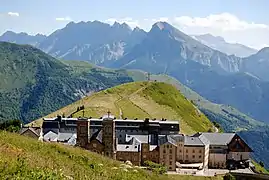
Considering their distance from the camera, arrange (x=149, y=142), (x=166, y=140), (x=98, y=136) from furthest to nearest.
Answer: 1. (x=149, y=142)
2. (x=166, y=140)
3. (x=98, y=136)

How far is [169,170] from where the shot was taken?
97.7m

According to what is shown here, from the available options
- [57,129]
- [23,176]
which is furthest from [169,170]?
[23,176]

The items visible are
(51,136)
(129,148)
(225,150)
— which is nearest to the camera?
(129,148)

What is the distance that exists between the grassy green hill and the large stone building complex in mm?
55228

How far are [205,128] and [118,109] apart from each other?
3703 cm

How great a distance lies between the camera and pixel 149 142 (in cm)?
10581

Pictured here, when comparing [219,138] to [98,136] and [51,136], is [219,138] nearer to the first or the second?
[98,136]

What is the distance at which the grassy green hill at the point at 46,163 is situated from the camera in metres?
24.8

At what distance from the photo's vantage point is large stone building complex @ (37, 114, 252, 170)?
320 ft

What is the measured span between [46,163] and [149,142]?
76.4 meters

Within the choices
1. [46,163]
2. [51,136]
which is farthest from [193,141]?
[46,163]

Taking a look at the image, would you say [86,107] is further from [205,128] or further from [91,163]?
[91,163]

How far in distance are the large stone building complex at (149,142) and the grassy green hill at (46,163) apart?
55228 mm

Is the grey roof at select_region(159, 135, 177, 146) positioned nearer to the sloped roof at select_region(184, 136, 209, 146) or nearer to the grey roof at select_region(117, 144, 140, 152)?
the sloped roof at select_region(184, 136, 209, 146)
